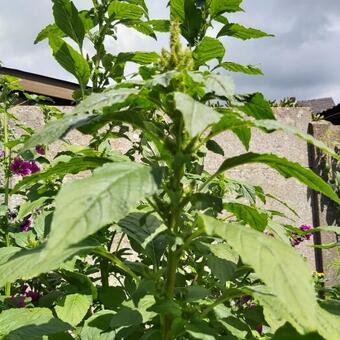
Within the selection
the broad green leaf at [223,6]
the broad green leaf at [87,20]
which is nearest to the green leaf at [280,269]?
the broad green leaf at [223,6]

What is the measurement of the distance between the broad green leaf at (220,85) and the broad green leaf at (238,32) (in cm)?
117

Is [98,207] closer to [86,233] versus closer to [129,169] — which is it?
[86,233]

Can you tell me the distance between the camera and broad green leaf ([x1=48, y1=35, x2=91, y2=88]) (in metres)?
1.87

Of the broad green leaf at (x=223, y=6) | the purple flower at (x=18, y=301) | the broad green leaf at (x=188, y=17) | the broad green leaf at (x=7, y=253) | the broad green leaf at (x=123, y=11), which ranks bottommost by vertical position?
the purple flower at (x=18, y=301)

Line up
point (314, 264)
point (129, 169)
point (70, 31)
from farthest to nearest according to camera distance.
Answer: point (314, 264) < point (70, 31) < point (129, 169)

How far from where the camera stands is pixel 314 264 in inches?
195

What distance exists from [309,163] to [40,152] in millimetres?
3162

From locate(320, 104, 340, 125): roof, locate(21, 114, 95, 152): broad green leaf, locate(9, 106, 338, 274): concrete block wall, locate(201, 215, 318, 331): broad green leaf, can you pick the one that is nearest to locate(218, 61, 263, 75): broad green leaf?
locate(21, 114, 95, 152): broad green leaf

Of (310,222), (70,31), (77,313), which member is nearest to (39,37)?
(70,31)

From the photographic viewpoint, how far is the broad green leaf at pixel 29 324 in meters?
1.27

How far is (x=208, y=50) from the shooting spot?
5.69 feet

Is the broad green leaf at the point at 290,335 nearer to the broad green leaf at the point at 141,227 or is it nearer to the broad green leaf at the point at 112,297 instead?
the broad green leaf at the point at 141,227

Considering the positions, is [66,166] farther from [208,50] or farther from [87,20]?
[87,20]

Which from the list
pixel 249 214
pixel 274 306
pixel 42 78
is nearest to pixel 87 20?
pixel 249 214
